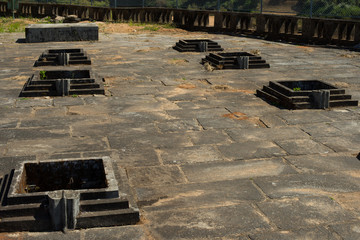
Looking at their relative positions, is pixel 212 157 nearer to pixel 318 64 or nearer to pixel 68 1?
pixel 318 64

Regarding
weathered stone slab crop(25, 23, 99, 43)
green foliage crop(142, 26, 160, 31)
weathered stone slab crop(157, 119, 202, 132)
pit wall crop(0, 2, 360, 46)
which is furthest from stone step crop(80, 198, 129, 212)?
green foliage crop(142, 26, 160, 31)

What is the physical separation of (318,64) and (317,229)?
32.2 ft

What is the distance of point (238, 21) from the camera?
21531mm

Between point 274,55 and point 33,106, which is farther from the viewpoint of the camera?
point 274,55

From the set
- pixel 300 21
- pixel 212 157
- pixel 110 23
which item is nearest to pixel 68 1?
pixel 110 23

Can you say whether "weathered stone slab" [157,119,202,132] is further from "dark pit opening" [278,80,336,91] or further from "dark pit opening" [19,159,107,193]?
"dark pit opening" [278,80,336,91]

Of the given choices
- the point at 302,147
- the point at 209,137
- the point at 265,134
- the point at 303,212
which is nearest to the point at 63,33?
the point at 209,137

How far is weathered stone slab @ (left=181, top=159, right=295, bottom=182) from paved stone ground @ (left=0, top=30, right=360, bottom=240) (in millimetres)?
12

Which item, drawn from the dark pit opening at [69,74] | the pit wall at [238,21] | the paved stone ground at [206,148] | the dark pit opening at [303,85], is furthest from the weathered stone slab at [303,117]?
the pit wall at [238,21]

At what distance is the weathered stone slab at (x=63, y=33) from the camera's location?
1859cm

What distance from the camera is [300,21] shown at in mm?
19109

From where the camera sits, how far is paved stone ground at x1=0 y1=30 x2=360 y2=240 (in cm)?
450

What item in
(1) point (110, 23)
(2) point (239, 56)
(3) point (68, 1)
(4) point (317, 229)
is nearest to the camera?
(4) point (317, 229)

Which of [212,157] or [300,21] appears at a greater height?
[300,21]
